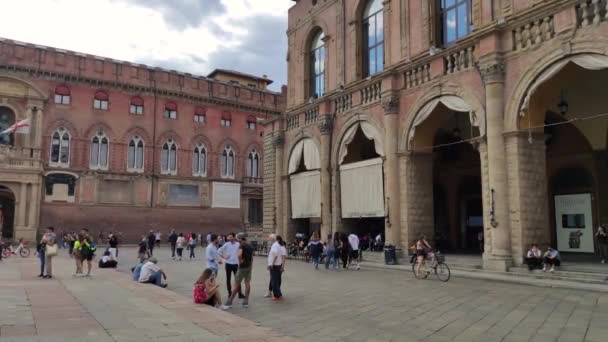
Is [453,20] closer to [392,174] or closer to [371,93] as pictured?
[371,93]

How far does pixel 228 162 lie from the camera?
48.6 metres

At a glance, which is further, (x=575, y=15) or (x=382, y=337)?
(x=575, y=15)

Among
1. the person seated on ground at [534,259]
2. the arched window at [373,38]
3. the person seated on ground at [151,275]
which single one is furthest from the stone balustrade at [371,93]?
the person seated on ground at [151,275]

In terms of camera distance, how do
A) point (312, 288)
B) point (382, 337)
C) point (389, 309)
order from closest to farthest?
1. point (382, 337)
2. point (389, 309)
3. point (312, 288)

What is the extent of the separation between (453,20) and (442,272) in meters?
10.3

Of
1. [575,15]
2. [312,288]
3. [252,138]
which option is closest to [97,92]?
[252,138]

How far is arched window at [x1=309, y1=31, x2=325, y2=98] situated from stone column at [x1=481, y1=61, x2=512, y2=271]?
38.7 ft

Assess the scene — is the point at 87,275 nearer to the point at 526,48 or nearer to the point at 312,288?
the point at 312,288

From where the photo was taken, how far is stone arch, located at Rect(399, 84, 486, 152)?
16266 mm

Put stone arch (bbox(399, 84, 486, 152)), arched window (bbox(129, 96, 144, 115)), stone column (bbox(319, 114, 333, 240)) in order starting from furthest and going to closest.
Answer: arched window (bbox(129, 96, 144, 115)) → stone column (bbox(319, 114, 333, 240)) → stone arch (bbox(399, 84, 486, 152))

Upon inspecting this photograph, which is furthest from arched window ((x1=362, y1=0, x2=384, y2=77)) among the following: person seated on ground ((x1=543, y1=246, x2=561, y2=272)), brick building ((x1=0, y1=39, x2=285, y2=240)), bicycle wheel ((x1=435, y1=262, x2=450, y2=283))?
brick building ((x1=0, y1=39, x2=285, y2=240))

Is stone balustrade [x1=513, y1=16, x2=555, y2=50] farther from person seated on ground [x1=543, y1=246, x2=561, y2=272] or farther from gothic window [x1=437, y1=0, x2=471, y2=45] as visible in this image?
person seated on ground [x1=543, y1=246, x2=561, y2=272]

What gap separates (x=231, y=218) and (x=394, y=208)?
3022 centimetres

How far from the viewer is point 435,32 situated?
1925cm
